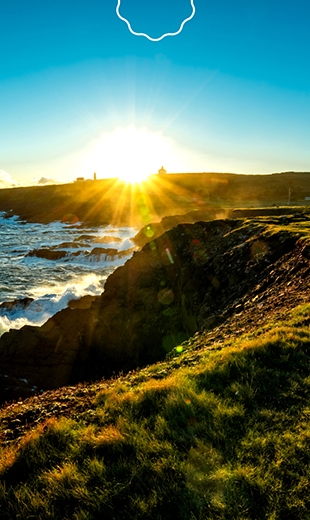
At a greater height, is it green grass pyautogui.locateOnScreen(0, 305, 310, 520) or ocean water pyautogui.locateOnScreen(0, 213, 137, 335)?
green grass pyautogui.locateOnScreen(0, 305, 310, 520)

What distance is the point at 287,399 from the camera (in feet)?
16.6

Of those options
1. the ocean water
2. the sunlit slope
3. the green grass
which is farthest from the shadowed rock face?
the sunlit slope

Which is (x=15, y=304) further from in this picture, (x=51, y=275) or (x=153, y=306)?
(x=153, y=306)

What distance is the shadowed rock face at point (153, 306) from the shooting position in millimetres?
15977

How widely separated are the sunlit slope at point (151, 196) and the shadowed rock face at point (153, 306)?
7299cm

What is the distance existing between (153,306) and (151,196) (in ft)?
392

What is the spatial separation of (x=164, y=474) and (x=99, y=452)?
119 cm

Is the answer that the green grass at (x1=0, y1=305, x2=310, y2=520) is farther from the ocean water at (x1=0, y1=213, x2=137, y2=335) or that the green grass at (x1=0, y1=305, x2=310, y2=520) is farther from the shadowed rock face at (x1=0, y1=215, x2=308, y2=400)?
the ocean water at (x1=0, y1=213, x2=137, y2=335)

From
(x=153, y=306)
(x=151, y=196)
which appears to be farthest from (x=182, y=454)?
(x=151, y=196)

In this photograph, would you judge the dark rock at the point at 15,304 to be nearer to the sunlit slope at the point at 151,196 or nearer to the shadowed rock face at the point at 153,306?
the shadowed rock face at the point at 153,306

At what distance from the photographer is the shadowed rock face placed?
629 inches

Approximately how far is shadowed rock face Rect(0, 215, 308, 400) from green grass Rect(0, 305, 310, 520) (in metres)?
7.07

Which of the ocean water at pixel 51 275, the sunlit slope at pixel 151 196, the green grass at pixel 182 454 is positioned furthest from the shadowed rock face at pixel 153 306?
the sunlit slope at pixel 151 196

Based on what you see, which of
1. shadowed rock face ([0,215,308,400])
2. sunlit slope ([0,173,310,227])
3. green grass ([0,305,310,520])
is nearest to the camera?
green grass ([0,305,310,520])
